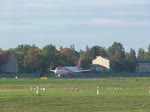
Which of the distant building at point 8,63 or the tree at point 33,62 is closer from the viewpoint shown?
the tree at point 33,62

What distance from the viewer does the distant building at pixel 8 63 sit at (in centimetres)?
18182

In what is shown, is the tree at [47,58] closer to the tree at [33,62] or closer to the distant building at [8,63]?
the tree at [33,62]

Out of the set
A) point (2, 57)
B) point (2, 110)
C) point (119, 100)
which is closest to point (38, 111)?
point (2, 110)

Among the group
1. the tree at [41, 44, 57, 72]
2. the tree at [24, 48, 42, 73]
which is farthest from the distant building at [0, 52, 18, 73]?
the tree at [41, 44, 57, 72]

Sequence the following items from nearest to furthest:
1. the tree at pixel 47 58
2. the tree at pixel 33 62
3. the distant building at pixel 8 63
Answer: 1. the tree at pixel 33 62
2. the distant building at pixel 8 63
3. the tree at pixel 47 58

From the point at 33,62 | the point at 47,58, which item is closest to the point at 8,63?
the point at 33,62

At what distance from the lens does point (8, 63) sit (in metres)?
183

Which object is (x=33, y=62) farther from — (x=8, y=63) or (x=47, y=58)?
(x=47, y=58)

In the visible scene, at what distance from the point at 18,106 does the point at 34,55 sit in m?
140

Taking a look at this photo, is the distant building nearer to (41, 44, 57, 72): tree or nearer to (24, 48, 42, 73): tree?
(24, 48, 42, 73): tree

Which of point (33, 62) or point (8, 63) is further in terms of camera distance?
point (8, 63)

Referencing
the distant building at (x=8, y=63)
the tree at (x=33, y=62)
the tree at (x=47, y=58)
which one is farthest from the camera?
the tree at (x=47, y=58)

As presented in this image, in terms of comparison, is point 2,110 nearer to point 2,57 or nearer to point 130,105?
point 130,105

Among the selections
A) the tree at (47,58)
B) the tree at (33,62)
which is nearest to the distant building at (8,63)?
the tree at (33,62)
